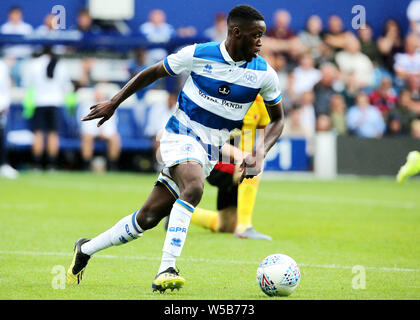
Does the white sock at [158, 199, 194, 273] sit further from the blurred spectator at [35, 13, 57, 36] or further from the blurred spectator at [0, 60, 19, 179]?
the blurred spectator at [35, 13, 57, 36]

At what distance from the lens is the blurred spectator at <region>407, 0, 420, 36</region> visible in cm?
2192

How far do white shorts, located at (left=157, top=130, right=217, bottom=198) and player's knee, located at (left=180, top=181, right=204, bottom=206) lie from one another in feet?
0.77

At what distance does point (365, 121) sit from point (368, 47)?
237 centimetres

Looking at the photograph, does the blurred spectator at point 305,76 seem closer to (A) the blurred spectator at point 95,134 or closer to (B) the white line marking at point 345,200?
(A) the blurred spectator at point 95,134

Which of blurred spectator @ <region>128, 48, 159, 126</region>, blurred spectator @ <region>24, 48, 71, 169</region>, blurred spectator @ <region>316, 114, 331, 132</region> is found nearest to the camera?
blurred spectator @ <region>24, 48, 71, 169</region>

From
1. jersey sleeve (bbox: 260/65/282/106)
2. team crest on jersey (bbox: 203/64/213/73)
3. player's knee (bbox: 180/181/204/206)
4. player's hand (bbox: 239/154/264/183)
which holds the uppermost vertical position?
team crest on jersey (bbox: 203/64/213/73)

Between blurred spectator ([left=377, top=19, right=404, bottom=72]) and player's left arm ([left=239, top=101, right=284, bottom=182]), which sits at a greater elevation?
player's left arm ([left=239, top=101, right=284, bottom=182])

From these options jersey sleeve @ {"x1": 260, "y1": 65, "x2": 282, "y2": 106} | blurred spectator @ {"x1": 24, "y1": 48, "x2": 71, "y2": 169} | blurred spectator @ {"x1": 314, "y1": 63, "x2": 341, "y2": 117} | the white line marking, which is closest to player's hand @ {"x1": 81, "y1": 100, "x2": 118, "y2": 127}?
jersey sleeve @ {"x1": 260, "y1": 65, "x2": 282, "y2": 106}

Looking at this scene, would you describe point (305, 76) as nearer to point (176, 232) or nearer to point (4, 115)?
point (4, 115)

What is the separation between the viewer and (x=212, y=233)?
9.80 metres

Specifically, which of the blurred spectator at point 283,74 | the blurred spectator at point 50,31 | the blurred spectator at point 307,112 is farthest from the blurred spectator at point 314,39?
the blurred spectator at point 50,31

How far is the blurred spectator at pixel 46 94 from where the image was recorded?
60.5ft

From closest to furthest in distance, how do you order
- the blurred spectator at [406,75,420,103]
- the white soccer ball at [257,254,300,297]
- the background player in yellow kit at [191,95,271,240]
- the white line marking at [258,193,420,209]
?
the white soccer ball at [257,254,300,297], the background player in yellow kit at [191,95,271,240], the white line marking at [258,193,420,209], the blurred spectator at [406,75,420,103]

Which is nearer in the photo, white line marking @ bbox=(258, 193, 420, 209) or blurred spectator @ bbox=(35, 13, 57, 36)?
white line marking @ bbox=(258, 193, 420, 209)
